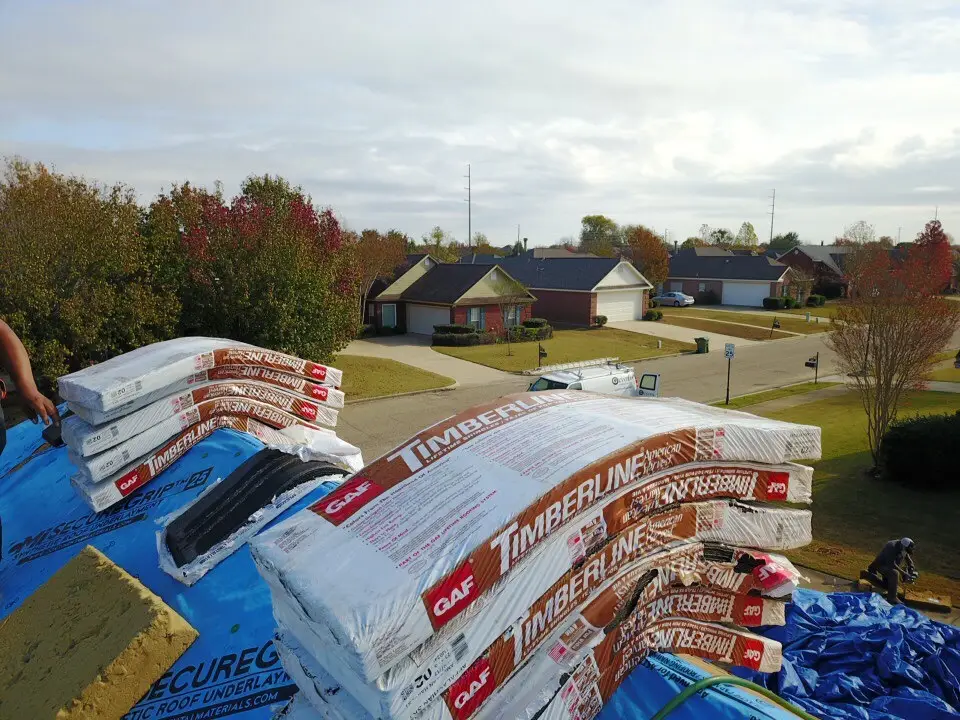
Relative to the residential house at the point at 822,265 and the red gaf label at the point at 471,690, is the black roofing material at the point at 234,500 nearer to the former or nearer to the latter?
the red gaf label at the point at 471,690

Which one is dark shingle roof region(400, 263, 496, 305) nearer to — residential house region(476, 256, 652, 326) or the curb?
residential house region(476, 256, 652, 326)

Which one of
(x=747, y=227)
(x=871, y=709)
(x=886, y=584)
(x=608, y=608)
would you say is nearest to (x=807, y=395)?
(x=886, y=584)

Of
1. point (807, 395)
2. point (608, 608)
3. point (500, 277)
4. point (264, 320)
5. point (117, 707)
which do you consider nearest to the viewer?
point (608, 608)

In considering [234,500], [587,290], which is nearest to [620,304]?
[587,290]

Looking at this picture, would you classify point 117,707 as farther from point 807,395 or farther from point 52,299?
point 807,395

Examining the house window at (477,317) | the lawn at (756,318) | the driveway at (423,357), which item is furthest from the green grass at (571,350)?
the lawn at (756,318)
